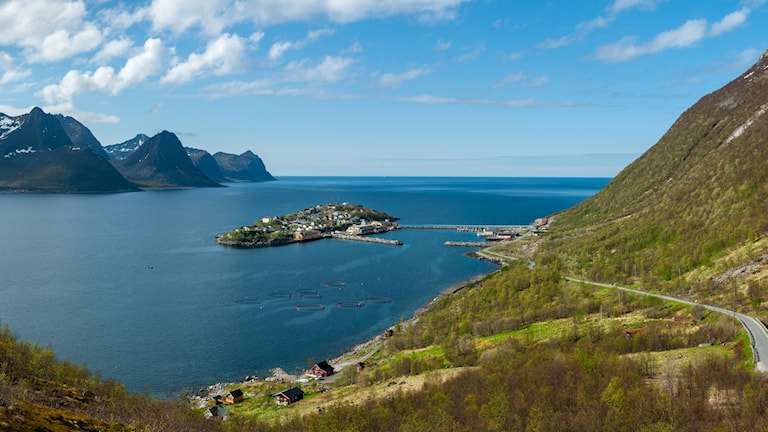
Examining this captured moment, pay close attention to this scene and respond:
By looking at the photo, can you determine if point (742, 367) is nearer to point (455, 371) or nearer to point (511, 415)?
point (511, 415)

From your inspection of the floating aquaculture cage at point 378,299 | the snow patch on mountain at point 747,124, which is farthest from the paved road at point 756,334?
the snow patch on mountain at point 747,124

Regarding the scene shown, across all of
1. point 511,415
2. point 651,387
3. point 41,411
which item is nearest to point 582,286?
point 651,387

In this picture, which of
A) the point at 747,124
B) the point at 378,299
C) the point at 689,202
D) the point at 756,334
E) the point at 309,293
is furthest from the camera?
the point at 747,124

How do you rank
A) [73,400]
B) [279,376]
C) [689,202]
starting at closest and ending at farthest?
1. [73,400]
2. [279,376]
3. [689,202]

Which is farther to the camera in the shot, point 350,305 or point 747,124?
point 747,124

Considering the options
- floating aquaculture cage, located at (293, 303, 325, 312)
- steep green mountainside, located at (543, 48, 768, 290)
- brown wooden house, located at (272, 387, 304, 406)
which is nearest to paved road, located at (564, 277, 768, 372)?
steep green mountainside, located at (543, 48, 768, 290)

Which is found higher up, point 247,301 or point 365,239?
point 365,239

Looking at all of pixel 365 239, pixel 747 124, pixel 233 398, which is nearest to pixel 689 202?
pixel 747 124

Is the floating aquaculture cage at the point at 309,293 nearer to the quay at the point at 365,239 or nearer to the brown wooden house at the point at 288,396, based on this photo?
the brown wooden house at the point at 288,396

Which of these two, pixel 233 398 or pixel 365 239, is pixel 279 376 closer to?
pixel 233 398
